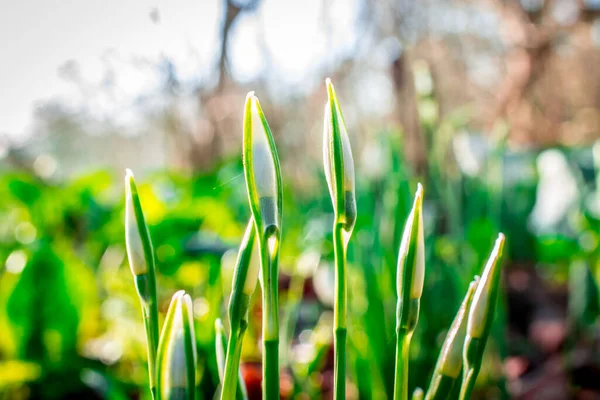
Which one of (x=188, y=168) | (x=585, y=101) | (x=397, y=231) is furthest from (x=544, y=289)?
(x=585, y=101)

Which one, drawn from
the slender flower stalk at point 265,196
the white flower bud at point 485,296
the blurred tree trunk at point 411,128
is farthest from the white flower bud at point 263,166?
the blurred tree trunk at point 411,128

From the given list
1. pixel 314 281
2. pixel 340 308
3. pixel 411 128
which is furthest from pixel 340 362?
pixel 411 128

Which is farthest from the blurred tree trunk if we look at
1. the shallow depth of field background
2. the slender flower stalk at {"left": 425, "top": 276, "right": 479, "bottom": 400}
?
the slender flower stalk at {"left": 425, "top": 276, "right": 479, "bottom": 400}

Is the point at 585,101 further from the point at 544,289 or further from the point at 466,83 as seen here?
the point at 544,289

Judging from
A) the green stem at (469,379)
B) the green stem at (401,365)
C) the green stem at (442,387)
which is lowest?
the green stem at (442,387)

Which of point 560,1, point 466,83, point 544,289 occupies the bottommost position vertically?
point 544,289

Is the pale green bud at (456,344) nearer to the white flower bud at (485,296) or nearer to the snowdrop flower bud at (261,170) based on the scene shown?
the white flower bud at (485,296)

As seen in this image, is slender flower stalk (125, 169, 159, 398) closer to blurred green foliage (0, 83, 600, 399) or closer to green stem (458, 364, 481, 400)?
blurred green foliage (0, 83, 600, 399)

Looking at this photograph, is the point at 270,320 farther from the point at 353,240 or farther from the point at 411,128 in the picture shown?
the point at 411,128
